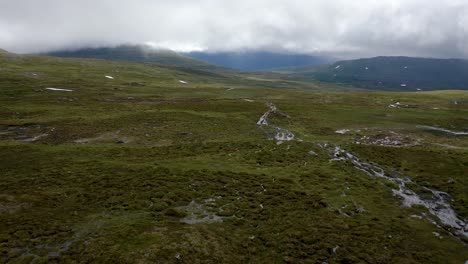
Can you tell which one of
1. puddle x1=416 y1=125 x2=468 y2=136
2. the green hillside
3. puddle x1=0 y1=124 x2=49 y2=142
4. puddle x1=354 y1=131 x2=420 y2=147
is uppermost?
puddle x1=416 y1=125 x2=468 y2=136

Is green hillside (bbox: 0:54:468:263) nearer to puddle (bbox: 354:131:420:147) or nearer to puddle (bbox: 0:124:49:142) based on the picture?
puddle (bbox: 0:124:49:142)

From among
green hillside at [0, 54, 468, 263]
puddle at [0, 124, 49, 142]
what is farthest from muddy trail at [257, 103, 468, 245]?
puddle at [0, 124, 49, 142]

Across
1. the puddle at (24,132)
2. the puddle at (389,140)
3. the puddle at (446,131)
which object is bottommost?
the puddle at (24,132)

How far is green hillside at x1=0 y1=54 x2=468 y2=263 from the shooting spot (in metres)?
24.8

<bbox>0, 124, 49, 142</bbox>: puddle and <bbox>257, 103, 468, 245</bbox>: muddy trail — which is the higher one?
<bbox>257, 103, 468, 245</bbox>: muddy trail

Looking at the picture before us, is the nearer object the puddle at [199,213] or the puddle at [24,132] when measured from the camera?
the puddle at [199,213]

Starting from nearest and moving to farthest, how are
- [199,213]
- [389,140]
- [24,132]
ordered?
[199,213], [24,132], [389,140]

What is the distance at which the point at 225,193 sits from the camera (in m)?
35.3

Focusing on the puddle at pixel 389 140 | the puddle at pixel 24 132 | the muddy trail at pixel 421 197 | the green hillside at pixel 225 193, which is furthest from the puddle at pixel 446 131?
the puddle at pixel 24 132

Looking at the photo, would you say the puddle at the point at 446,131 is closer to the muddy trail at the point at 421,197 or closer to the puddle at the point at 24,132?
the muddy trail at the point at 421,197

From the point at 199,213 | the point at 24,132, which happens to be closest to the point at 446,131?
the point at 199,213

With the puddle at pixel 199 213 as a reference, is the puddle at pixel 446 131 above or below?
above

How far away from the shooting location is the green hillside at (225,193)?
2475 centimetres

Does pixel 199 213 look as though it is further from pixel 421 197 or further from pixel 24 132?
pixel 24 132
